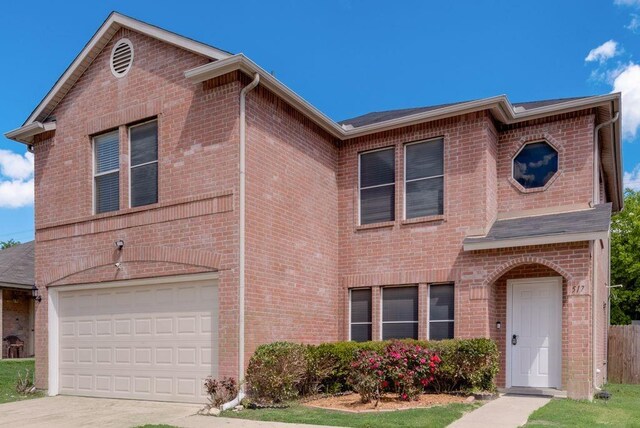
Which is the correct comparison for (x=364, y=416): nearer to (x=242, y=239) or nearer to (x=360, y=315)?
(x=242, y=239)

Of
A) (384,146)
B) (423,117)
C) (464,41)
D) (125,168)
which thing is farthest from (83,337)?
(464,41)

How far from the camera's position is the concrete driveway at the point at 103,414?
8.51 m

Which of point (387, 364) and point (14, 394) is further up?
point (387, 364)

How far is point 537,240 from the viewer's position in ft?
34.7

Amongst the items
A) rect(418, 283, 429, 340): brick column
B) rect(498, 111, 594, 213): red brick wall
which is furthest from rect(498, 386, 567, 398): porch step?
rect(498, 111, 594, 213): red brick wall

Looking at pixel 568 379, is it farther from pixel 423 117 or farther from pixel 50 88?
pixel 50 88

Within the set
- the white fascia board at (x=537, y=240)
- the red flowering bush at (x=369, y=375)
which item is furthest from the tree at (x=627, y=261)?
the red flowering bush at (x=369, y=375)

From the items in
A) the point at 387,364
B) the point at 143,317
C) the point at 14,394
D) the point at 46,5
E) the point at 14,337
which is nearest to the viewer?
the point at 387,364

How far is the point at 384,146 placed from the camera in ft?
42.9

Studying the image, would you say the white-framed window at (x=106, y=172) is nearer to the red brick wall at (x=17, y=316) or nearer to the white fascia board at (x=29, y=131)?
the white fascia board at (x=29, y=131)

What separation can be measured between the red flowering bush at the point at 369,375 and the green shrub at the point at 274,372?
39.5 inches

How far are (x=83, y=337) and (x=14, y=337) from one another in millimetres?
11923

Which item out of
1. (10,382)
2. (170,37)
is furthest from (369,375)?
(10,382)

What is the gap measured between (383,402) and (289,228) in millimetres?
3886
